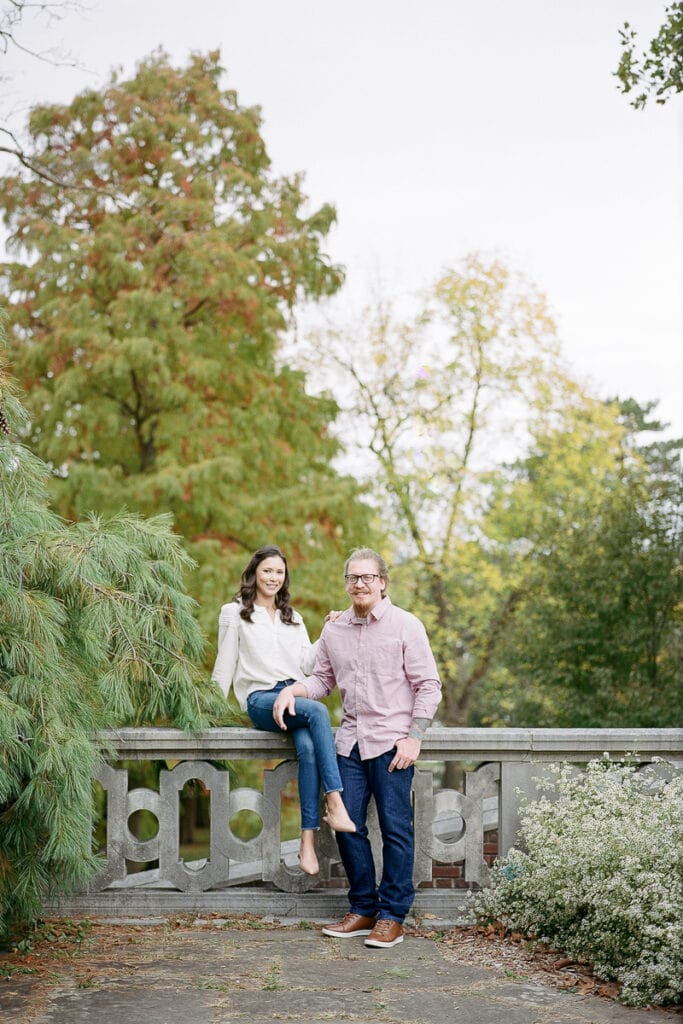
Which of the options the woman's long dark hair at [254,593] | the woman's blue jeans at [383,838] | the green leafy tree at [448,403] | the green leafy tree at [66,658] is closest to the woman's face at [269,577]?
the woman's long dark hair at [254,593]

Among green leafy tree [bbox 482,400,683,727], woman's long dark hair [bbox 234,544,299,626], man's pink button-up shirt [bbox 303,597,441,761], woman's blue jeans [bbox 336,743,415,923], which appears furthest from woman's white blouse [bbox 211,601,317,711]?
green leafy tree [bbox 482,400,683,727]

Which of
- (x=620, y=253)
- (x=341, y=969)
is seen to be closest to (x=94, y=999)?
(x=341, y=969)

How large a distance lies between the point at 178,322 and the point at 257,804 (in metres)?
8.32

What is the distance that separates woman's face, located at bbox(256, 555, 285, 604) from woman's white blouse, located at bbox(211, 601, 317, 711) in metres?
0.07

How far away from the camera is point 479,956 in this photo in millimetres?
4812

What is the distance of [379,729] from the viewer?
5172 millimetres

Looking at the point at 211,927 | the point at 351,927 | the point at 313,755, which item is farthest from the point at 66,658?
the point at 351,927

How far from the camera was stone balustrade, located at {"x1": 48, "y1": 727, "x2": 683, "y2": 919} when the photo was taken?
219 inches

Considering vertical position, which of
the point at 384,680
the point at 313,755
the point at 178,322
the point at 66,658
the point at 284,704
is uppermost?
the point at 178,322

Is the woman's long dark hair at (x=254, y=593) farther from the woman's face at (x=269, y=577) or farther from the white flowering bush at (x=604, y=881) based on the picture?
the white flowering bush at (x=604, y=881)

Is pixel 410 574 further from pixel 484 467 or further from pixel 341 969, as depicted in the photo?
pixel 341 969

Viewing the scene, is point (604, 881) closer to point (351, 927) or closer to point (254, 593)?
point (351, 927)

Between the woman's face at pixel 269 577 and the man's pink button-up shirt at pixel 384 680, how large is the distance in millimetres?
515

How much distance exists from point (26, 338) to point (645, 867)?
34.0 ft
